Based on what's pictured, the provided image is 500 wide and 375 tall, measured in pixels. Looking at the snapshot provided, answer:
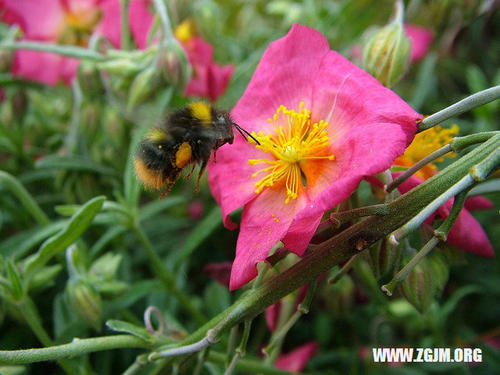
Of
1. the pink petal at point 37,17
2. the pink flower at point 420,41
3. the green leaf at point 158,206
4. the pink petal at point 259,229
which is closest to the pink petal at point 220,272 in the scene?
the pink petal at point 259,229

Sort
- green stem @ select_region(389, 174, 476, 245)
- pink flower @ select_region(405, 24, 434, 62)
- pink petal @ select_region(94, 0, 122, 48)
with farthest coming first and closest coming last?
1. pink flower @ select_region(405, 24, 434, 62)
2. pink petal @ select_region(94, 0, 122, 48)
3. green stem @ select_region(389, 174, 476, 245)

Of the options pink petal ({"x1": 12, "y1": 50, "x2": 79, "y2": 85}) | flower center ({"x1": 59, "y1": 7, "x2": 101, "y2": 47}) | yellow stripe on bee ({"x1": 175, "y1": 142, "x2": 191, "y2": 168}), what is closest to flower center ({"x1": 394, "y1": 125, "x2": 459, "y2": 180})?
yellow stripe on bee ({"x1": 175, "y1": 142, "x2": 191, "y2": 168})

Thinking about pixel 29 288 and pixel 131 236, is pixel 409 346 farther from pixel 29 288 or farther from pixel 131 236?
pixel 29 288

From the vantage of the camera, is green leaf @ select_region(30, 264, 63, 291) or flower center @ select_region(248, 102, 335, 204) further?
green leaf @ select_region(30, 264, 63, 291)

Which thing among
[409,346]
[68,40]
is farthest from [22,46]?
[409,346]

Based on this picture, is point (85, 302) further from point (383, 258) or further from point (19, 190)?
point (383, 258)

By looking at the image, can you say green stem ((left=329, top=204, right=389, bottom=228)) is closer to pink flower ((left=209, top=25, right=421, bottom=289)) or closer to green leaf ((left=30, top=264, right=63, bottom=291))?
pink flower ((left=209, top=25, right=421, bottom=289))
